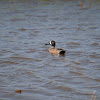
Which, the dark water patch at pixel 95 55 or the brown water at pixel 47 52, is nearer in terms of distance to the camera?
the brown water at pixel 47 52

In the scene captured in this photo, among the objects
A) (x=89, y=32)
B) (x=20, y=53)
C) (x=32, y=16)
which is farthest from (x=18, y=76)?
(x=32, y=16)

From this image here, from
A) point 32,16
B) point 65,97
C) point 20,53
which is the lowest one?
point 65,97

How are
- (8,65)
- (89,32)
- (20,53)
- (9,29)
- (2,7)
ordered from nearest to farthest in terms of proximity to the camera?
(8,65) < (20,53) < (89,32) < (9,29) < (2,7)

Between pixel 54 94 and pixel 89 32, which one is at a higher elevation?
pixel 89 32

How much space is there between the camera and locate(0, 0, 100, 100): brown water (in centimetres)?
675

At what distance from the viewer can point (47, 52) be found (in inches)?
429

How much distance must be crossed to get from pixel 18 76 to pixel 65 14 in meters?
10.6

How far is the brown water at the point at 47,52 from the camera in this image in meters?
6.75

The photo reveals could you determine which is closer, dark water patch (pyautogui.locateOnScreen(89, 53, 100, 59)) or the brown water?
the brown water

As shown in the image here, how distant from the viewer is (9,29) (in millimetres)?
14516

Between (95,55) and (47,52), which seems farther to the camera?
(47,52)

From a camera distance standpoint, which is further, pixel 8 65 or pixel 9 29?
pixel 9 29

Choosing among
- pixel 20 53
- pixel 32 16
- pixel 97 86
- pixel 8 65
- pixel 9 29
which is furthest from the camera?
pixel 32 16

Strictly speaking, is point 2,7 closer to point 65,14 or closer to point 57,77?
point 65,14
